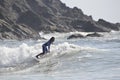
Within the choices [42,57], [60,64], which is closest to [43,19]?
[42,57]

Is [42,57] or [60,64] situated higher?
[42,57]

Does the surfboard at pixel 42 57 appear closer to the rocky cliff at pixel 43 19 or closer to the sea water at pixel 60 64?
the sea water at pixel 60 64

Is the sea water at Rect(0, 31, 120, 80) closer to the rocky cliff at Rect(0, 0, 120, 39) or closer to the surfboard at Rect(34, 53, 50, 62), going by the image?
the surfboard at Rect(34, 53, 50, 62)

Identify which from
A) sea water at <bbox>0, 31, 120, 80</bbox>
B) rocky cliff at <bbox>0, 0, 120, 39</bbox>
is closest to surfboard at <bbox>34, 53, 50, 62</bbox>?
sea water at <bbox>0, 31, 120, 80</bbox>

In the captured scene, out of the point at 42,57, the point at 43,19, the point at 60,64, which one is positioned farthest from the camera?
the point at 43,19

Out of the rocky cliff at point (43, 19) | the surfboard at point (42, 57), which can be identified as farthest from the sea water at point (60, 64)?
the rocky cliff at point (43, 19)

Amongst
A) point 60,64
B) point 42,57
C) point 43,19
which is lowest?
point 60,64

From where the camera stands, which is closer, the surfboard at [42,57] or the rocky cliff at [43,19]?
the surfboard at [42,57]

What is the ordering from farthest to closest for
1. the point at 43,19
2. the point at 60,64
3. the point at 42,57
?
the point at 43,19 < the point at 42,57 < the point at 60,64

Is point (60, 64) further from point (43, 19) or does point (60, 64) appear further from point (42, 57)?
point (43, 19)

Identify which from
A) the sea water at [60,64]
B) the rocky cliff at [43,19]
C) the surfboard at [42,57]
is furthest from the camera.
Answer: the rocky cliff at [43,19]

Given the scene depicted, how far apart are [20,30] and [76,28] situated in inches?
1403

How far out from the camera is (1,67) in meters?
25.4

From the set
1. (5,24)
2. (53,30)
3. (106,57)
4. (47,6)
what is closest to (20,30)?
(5,24)
